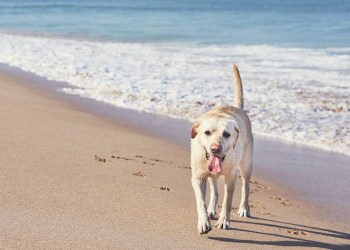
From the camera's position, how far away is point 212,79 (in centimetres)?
1584

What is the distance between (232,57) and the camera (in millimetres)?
21594

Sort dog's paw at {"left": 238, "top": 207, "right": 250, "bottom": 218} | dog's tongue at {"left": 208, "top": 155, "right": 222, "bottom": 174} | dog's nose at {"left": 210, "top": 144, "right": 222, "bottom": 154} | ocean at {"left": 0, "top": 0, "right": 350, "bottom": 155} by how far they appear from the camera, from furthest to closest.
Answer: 1. ocean at {"left": 0, "top": 0, "right": 350, "bottom": 155}
2. dog's paw at {"left": 238, "top": 207, "right": 250, "bottom": 218}
3. dog's tongue at {"left": 208, "top": 155, "right": 222, "bottom": 174}
4. dog's nose at {"left": 210, "top": 144, "right": 222, "bottom": 154}

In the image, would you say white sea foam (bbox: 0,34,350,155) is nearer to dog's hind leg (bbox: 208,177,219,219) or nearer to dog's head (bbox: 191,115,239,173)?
dog's hind leg (bbox: 208,177,219,219)

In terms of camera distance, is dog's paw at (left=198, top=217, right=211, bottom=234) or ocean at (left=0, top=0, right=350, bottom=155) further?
ocean at (left=0, top=0, right=350, bottom=155)

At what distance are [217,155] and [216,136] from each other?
157 millimetres

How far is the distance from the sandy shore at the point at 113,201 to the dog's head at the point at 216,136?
564mm

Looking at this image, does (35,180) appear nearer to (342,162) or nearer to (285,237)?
(285,237)

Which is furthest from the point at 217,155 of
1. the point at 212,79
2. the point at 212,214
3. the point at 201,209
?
the point at 212,79

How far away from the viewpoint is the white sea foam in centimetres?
1134

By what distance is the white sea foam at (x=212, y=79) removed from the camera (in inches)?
446

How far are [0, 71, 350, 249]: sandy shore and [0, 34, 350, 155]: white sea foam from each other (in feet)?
9.72

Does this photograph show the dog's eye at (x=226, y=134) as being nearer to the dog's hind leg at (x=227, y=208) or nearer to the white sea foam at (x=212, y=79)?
the dog's hind leg at (x=227, y=208)

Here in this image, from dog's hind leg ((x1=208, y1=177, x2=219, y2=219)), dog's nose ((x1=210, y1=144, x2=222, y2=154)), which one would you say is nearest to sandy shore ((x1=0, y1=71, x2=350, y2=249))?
dog's hind leg ((x1=208, y1=177, x2=219, y2=219))

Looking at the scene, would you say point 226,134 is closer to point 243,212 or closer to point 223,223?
point 223,223
